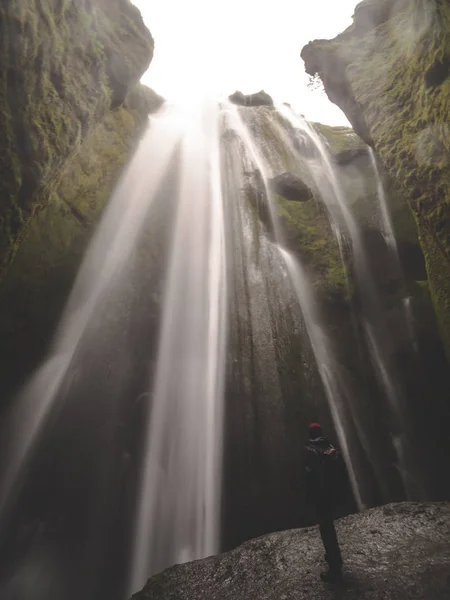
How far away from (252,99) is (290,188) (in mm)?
12041

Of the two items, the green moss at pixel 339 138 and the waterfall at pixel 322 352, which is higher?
the green moss at pixel 339 138

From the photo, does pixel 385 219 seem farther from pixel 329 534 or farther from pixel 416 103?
pixel 329 534

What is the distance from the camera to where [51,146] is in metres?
6.06

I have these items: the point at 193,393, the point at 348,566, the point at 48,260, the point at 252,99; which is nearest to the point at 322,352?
the point at 193,393

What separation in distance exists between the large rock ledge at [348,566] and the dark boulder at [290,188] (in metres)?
9.94

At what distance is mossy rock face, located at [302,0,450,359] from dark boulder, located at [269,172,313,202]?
3347 millimetres

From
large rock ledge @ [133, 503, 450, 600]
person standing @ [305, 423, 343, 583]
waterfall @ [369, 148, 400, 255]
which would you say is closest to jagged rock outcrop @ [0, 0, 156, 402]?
person standing @ [305, 423, 343, 583]

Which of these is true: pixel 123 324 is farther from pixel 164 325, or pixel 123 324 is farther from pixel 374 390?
pixel 374 390

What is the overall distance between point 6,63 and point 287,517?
834 cm

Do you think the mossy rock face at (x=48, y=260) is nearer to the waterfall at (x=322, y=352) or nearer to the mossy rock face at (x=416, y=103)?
the waterfall at (x=322, y=352)

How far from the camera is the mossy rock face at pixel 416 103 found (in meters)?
6.54

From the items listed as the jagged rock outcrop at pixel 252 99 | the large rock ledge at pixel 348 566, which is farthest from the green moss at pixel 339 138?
the large rock ledge at pixel 348 566

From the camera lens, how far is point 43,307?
8.01 meters

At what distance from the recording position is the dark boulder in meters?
12.5
